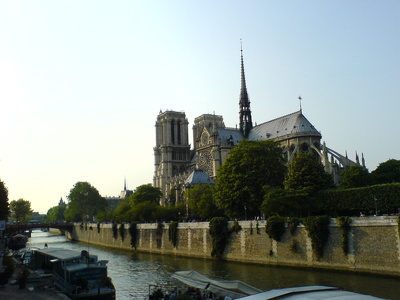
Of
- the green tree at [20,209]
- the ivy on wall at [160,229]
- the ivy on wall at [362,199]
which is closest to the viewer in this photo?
the ivy on wall at [362,199]

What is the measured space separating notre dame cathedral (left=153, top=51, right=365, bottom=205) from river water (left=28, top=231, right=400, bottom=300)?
101ft

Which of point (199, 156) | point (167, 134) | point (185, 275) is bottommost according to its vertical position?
point (185, 275)

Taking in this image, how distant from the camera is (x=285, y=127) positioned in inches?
3393

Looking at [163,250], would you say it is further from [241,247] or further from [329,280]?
[329,280]

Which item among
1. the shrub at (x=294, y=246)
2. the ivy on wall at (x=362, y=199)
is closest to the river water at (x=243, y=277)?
the shrub at (x=294, y=246)

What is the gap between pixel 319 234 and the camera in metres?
37.3

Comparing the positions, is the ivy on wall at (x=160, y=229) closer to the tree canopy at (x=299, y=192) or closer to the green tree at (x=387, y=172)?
the tree canopy at (x=299, y=192)

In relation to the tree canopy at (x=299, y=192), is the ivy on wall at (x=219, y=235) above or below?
below

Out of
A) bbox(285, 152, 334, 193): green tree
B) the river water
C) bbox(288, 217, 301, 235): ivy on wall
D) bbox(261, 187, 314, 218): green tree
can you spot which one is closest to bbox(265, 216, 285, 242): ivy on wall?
bbox(288, 217, 301, 235): ivy on wall

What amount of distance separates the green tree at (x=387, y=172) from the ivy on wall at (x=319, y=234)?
28.8 metres

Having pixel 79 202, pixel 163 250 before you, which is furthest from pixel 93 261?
pixel 79 202

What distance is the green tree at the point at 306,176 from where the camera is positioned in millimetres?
49531

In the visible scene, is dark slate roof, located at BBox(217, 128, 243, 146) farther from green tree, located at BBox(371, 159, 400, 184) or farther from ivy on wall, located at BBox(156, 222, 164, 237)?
ivy on wall, located at BBox(156, 222, 164, 237)

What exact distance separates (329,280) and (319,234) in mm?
6286
